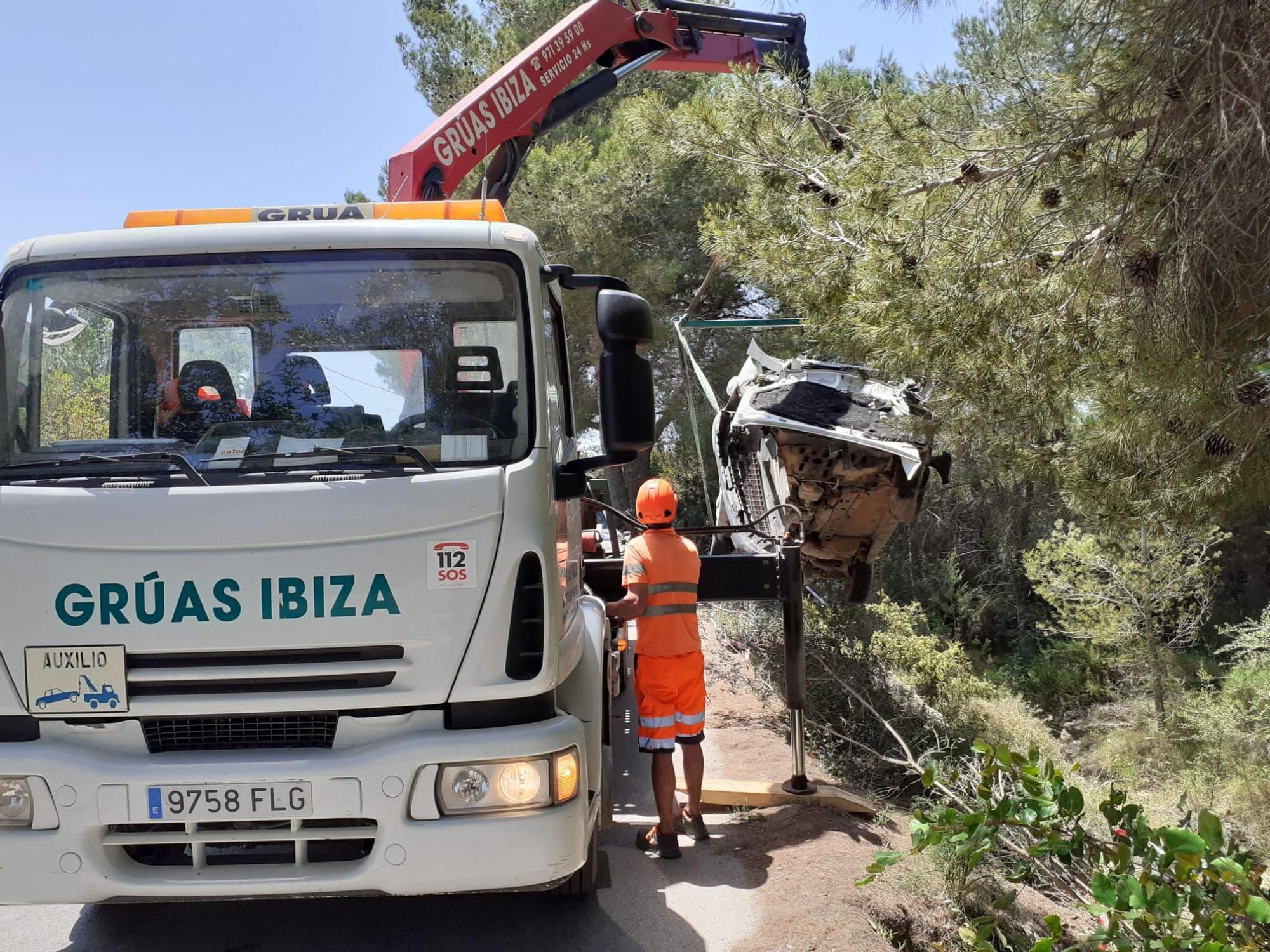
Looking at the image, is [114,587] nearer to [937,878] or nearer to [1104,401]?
[937,878]

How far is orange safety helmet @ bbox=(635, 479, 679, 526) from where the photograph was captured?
199 inches

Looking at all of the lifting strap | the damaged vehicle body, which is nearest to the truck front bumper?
the damaged vehicle body

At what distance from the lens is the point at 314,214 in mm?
3859

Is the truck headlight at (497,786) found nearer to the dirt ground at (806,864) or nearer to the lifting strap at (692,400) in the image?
the dirt ground at (806,864)

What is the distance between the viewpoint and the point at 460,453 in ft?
11.1

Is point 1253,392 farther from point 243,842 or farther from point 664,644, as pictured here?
point 243,842

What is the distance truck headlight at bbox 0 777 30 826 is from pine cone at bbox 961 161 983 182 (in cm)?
419

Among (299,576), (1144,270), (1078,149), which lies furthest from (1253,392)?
(299,576)

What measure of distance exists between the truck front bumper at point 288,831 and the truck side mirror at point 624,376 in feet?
3.23

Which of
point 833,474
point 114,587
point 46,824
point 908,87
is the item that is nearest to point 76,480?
point 114,587

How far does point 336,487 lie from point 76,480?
0.81 metres

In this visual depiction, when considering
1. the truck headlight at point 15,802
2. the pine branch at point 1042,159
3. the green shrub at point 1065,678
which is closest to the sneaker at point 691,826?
the truck headlight at point 15,802

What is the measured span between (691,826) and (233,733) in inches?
110

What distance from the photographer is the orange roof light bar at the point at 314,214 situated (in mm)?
3832
